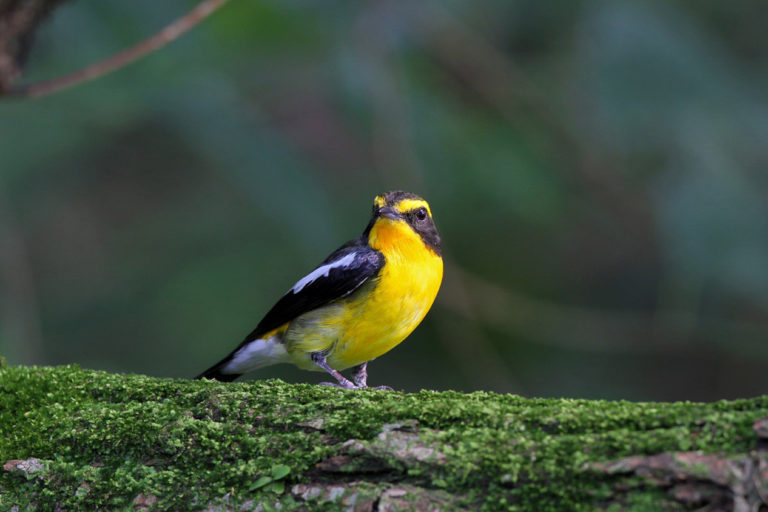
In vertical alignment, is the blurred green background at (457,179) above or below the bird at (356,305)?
above

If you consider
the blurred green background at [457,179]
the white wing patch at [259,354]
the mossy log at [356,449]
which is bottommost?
the mossy log at [356,449]

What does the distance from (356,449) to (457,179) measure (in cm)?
545

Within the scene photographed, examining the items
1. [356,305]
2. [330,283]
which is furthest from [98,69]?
[356,305]

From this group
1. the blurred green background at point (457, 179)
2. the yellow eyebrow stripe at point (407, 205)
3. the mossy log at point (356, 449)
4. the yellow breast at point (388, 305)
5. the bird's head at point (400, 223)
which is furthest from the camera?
the blurred green background at point (457, 179)

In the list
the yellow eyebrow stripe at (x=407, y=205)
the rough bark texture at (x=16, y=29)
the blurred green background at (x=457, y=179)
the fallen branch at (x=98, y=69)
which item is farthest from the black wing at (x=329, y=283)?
the blurred green background at (x=457, y=179)

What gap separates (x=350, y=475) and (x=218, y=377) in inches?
108

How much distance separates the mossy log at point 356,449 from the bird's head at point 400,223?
1.80 meters

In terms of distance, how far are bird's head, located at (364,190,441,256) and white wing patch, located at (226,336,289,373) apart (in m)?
0.82

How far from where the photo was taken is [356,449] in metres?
3.14

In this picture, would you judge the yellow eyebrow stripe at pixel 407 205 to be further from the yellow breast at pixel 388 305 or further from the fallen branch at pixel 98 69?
the fallen branch at pixel 98 69

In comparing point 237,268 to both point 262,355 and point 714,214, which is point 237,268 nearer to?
point 262,355

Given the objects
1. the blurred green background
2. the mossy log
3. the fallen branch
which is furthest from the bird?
the blurred green background

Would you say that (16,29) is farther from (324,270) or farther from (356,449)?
(356,449)

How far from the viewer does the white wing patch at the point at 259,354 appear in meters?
5.46
